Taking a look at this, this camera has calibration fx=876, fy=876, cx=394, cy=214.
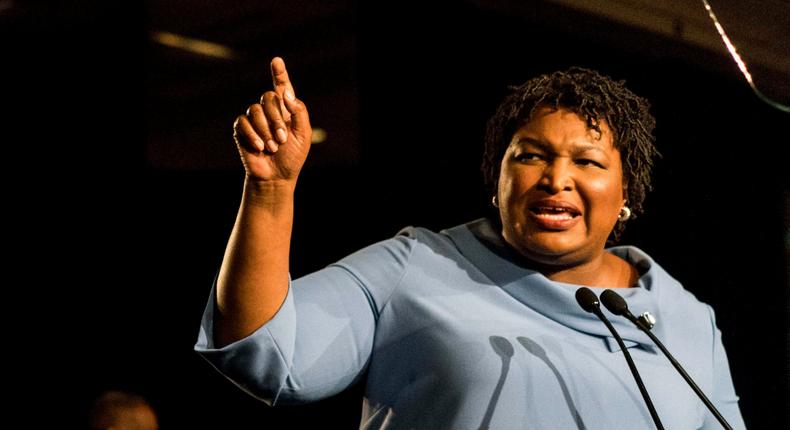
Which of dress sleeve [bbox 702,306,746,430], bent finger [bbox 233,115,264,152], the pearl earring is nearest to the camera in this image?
bent finger [bbox 233,115,264,152]

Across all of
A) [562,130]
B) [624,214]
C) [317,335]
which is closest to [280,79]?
[317,335]

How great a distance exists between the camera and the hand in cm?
120

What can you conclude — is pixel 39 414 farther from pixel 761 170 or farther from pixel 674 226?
pixel 761 170

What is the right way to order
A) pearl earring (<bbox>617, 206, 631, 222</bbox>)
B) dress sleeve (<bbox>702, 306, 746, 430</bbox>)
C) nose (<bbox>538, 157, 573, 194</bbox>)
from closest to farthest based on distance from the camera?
nose (<bbox>538, 157, 573, 194</bbox>) → dress sleeve (<bbox>702, 306, 746, 430</bbox>) → pearl earring (<bbox>617, 206, 631, 222</bbox>)

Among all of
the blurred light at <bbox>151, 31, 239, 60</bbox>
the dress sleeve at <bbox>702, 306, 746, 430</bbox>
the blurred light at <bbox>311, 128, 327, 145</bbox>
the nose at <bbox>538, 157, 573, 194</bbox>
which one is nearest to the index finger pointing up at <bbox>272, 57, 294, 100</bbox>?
the nose at <bbox>538, 157, 573, 194</bbox>

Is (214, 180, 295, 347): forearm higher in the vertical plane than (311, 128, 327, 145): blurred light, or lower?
lower

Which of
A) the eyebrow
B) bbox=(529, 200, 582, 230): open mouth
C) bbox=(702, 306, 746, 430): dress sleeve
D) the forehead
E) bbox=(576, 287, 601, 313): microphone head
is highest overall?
the forehead

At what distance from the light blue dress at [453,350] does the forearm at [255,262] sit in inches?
1.1

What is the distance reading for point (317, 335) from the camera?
1337 mm

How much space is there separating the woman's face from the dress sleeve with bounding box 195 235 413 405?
0.22m

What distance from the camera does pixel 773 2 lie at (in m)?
1.50

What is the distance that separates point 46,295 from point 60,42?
33.7 inches

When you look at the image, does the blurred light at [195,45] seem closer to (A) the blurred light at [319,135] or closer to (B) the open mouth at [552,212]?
(A) the blurred light at [319,135]

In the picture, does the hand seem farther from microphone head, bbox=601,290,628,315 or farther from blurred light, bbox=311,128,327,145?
blurred light, bbox=311,128,327,145
